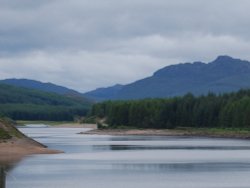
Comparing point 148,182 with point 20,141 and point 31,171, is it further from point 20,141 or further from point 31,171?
point 20,141

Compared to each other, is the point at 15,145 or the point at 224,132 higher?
the point at 224,132

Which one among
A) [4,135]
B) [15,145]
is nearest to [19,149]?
[15,145]

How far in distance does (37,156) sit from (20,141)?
679cm

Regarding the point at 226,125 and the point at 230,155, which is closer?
the point at 230,155

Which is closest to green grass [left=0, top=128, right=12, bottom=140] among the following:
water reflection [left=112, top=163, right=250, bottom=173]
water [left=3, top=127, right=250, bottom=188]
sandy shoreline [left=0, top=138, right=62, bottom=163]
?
sandy shoreline [left=0, top=138, right=62, bottom=163]

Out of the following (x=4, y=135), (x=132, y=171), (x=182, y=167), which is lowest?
(x=132, y=171)

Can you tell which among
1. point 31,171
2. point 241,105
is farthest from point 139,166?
point 241,105

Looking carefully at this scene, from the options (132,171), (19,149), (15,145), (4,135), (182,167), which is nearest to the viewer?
(132,171)

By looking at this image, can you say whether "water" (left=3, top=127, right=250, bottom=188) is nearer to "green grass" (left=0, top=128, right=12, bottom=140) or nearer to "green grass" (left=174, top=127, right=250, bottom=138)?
"green grass" (left=0, top=128, right=12, bottom=140)

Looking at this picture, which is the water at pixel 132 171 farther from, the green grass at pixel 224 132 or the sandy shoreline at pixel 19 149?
the green grass at pixel 224 132

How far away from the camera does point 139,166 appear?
265 feet

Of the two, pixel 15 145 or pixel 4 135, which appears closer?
pixel 15 145

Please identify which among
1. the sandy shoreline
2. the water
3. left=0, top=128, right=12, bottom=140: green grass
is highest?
left=0, top=128, right=12, bottom=140: green grass

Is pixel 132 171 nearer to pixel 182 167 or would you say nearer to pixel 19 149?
pixel 182 167
